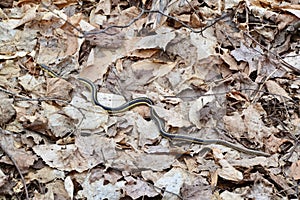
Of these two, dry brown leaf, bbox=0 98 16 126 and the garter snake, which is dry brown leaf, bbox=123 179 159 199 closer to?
the garter snake

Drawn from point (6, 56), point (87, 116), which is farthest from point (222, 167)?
point (6, 56)

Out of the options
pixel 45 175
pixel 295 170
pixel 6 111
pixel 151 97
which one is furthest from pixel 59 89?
pixel 295 170

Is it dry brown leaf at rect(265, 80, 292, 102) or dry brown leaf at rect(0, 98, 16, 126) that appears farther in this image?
dry brown leaf at rect(265, 80, 292, 102)

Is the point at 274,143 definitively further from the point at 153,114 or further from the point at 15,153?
the point at 15,153

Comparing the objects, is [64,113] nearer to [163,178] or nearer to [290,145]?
[163,178]

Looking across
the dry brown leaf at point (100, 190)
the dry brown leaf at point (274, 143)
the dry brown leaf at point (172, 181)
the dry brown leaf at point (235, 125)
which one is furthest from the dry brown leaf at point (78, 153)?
the dry brown leaf at point (274, 143)

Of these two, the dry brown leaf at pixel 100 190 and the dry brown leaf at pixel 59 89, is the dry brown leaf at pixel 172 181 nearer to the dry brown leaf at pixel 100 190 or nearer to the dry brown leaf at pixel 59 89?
the dry brown leaf at pixel 100 190

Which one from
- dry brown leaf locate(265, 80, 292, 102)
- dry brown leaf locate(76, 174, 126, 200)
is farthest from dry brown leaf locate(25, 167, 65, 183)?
dry brown leaf locate(265, 80, 292, 102)

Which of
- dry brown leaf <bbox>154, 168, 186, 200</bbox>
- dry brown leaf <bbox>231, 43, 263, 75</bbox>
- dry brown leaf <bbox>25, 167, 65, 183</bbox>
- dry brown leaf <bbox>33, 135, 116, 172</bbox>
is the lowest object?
dry brown leaf <bbox>25, 167, 65, 183</bbox>

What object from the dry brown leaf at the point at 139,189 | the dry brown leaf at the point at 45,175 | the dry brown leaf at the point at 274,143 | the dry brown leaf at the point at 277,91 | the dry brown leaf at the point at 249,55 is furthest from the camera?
the dry brown leaf at the point at 249,55
